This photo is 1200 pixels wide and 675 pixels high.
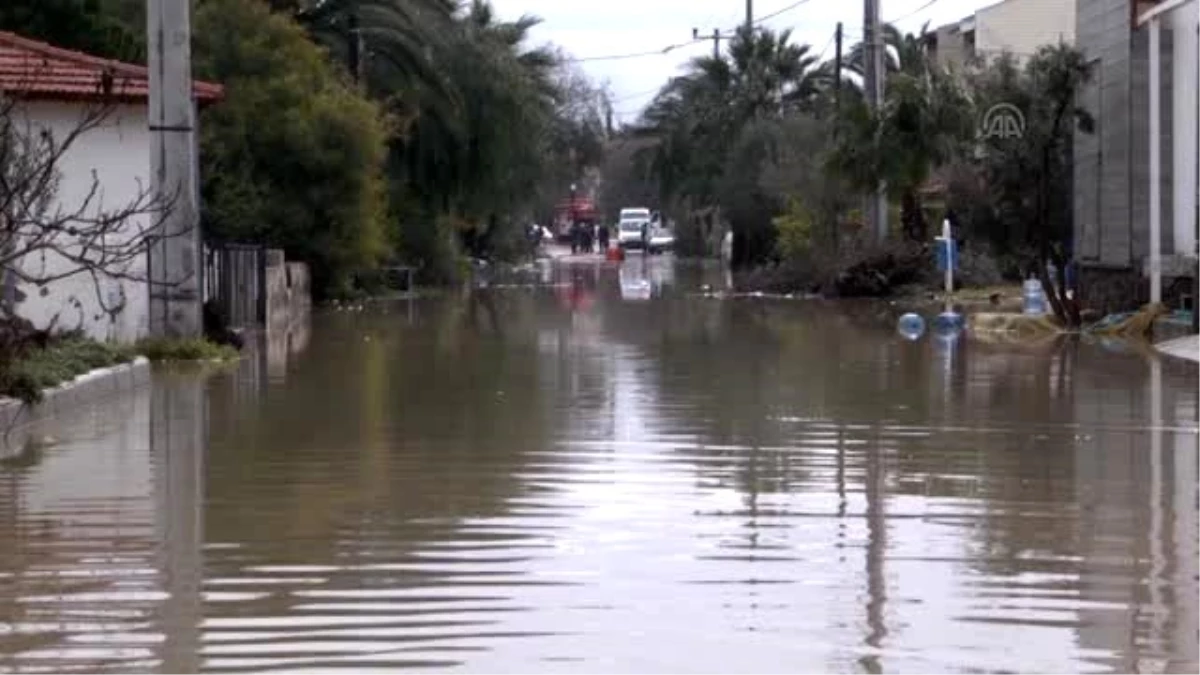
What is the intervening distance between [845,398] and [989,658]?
37.6ft

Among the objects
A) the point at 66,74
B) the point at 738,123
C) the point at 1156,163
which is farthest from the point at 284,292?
the point at 738,123

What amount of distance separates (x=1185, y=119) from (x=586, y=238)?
295 feet

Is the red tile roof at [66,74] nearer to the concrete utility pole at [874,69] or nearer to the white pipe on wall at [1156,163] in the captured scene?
the white pipe on wall at [1156,163]

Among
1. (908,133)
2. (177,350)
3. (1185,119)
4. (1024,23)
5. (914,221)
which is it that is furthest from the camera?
(1024,23)

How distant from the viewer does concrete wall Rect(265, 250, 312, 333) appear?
33344 mm

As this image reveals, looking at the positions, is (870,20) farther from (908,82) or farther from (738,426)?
(738,426)

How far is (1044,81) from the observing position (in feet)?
121

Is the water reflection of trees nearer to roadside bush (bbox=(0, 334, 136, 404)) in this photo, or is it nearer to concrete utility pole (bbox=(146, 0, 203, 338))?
roadside bush (bbox=(0, 334, 136, 404))

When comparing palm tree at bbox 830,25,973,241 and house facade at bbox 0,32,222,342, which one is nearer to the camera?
house facade at bbox 0,32,222,342

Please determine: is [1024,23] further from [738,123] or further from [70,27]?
[70,27]

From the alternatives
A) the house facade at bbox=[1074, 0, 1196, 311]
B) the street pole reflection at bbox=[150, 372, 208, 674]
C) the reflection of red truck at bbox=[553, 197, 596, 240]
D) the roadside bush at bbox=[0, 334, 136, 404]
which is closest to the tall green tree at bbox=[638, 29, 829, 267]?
the house facade at bbox=[1074, 0, 1196, 311]

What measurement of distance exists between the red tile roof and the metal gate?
3564mm

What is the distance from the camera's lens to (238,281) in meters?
31.8

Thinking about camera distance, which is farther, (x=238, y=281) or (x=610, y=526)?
(x=238, y=281)
